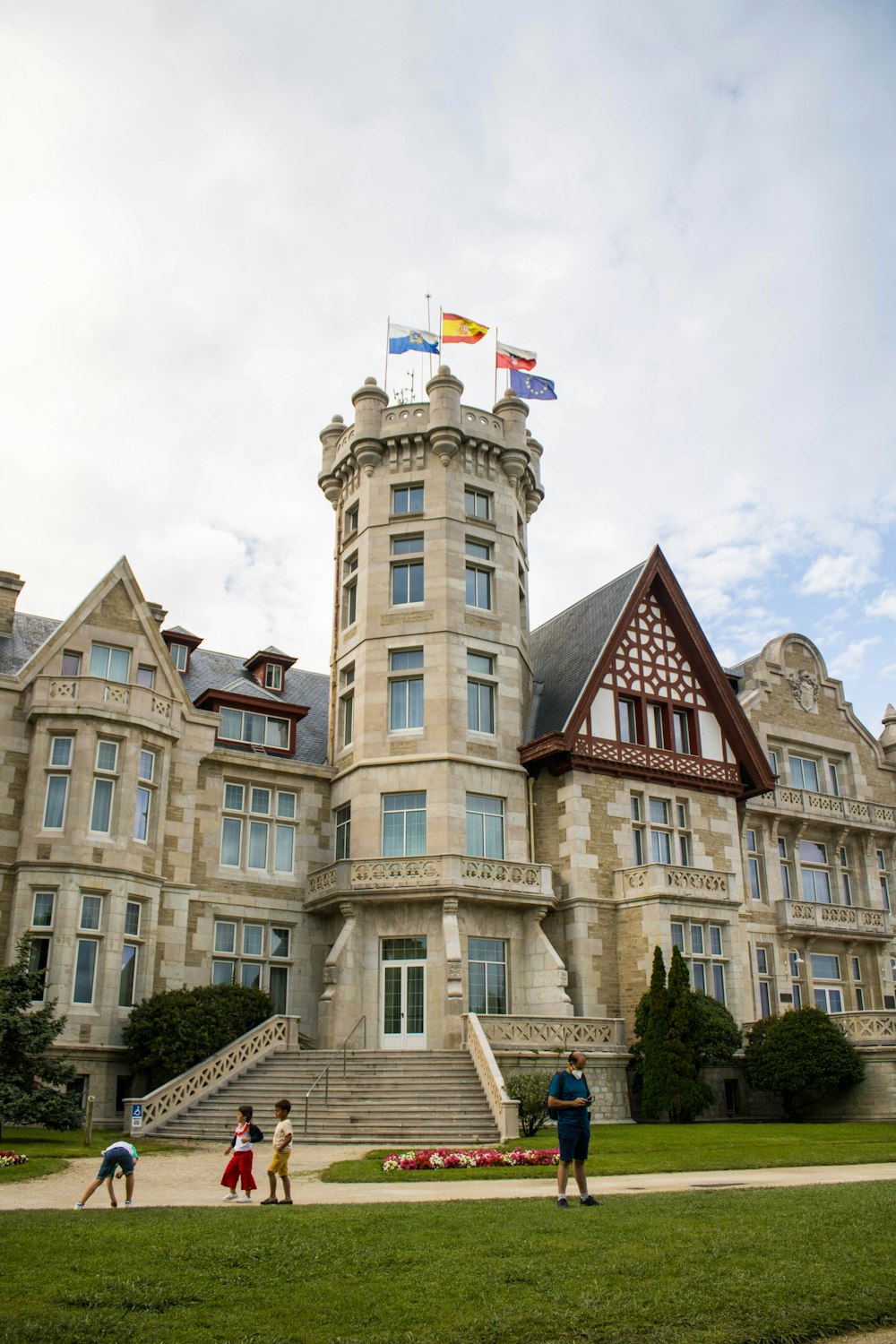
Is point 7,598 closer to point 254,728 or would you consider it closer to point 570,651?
point 254,728

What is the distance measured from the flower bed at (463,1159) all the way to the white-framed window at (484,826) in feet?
44.3

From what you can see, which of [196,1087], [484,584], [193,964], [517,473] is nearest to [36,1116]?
[196,1087]

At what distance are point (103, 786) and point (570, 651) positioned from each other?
15.4 meters

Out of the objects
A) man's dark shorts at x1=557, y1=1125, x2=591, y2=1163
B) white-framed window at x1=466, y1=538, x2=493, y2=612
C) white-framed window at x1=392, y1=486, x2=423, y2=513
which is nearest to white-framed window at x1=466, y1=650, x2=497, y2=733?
white-framed window at x1=466, y1=538, x2=493, y2=612

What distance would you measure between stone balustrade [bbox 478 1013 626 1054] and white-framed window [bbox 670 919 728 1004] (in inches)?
133

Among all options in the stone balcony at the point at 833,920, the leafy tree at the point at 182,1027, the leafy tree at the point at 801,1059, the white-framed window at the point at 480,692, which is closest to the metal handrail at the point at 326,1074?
the leafy tree at the point at 182,1027

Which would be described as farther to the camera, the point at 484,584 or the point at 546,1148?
the point at 484,584

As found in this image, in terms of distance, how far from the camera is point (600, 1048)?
1123 inches

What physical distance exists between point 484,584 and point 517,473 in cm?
404

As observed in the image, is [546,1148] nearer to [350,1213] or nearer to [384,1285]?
[350,1213]

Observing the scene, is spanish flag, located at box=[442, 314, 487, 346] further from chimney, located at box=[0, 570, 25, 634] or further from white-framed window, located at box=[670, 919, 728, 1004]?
white-framed window, located at box=[670, 919, 728, 1004]

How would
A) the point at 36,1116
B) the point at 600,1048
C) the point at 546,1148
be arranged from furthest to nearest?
the point at 600,1048
the point at 36,1116
the point at 546,1148

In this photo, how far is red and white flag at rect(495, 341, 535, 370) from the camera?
37.6 metres

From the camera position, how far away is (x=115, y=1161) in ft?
43.3
